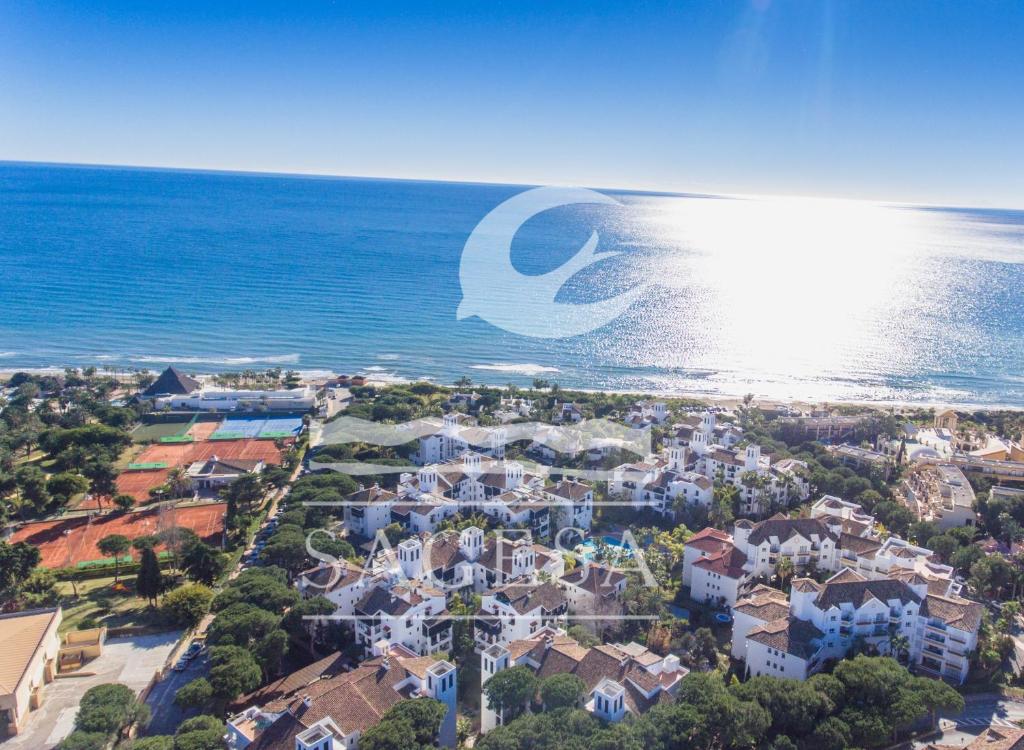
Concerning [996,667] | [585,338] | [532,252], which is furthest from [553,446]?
[532,252]

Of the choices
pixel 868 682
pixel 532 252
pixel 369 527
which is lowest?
pixel 369 527

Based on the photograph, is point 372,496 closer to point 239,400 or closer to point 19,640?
point 19,640

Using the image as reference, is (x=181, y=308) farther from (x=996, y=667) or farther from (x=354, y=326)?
(x=996, y=667)

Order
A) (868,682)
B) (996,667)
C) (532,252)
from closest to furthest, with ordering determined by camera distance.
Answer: (868,682) < (996,667) < (532,252)

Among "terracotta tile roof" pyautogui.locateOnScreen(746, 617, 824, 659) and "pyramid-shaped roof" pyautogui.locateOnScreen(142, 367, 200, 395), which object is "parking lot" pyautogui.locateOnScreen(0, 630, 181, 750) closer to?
"terracotta tile roof" pyautogui.locateOnScreen(746, 617, 824, 659)

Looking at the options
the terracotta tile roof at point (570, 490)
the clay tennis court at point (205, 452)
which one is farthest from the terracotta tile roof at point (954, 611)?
the clay tennis court at point (205, 452)

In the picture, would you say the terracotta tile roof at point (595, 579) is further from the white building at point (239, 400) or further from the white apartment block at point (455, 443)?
the white building at point (239, 400)

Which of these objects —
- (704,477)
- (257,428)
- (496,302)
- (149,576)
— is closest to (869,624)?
(704,477)
